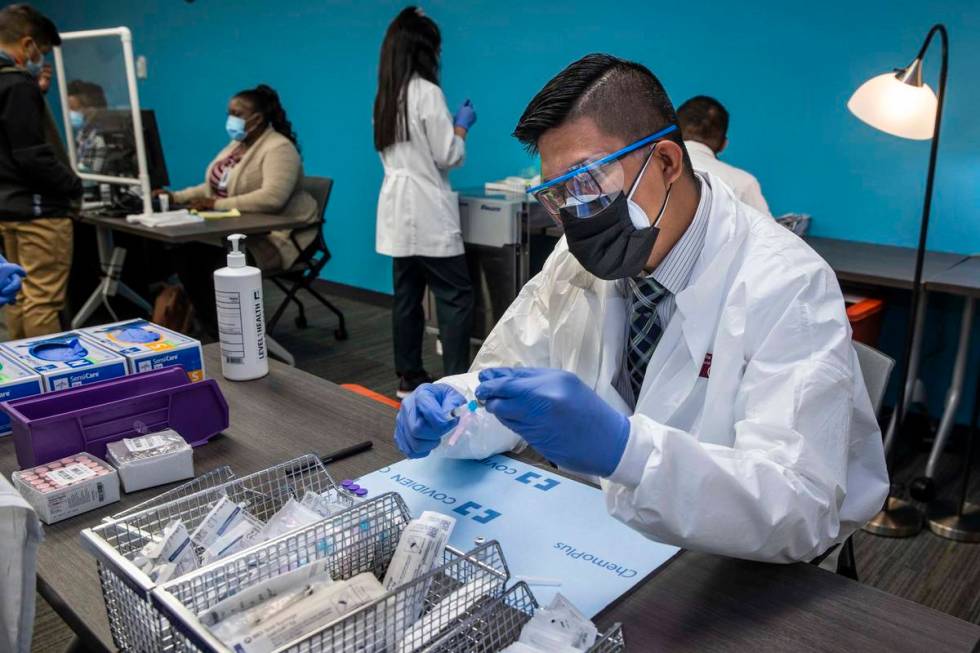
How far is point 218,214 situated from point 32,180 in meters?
0.76

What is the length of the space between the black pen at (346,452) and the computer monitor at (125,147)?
3273 millimetres

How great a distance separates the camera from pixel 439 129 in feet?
10.2

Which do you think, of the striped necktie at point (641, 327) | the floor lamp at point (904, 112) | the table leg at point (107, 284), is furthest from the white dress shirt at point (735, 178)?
the table leg at point (107, 284)

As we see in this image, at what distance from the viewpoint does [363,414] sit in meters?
1.28

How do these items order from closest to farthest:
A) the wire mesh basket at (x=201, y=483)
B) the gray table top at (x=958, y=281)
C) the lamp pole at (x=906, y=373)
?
the wire mesh basket at (x=201, y=483) → the lamp pole at (x=906, y=373) → the gray table top at (x=958, y=281)

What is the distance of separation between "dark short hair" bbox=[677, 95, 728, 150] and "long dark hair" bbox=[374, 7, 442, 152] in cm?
103

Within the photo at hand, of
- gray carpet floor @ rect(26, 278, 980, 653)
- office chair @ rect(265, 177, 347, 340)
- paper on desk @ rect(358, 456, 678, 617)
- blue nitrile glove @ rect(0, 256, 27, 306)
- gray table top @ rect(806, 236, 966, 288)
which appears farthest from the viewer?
office chair @ rect(265, 177, 347, 340)

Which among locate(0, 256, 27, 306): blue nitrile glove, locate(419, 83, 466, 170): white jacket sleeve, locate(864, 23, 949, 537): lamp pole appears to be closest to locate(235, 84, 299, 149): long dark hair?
locate(419, 83, 466, 170): white jacket sleeve

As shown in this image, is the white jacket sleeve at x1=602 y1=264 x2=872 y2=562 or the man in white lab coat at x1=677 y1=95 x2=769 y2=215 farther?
the man in white lab coat at x1=677 y1=95 x2=769 y2=215

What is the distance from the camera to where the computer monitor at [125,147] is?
3.89 metres

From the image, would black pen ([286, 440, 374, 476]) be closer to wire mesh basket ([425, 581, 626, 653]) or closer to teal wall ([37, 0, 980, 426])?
wire mesh basket ([425, 581, 626, 653])

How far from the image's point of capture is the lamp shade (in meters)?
2.17

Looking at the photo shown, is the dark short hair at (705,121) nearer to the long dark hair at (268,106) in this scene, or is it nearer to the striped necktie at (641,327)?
the striped necktie at (641,327)

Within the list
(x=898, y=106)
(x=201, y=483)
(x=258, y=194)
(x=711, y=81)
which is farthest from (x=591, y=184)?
(x=258, y=194)
